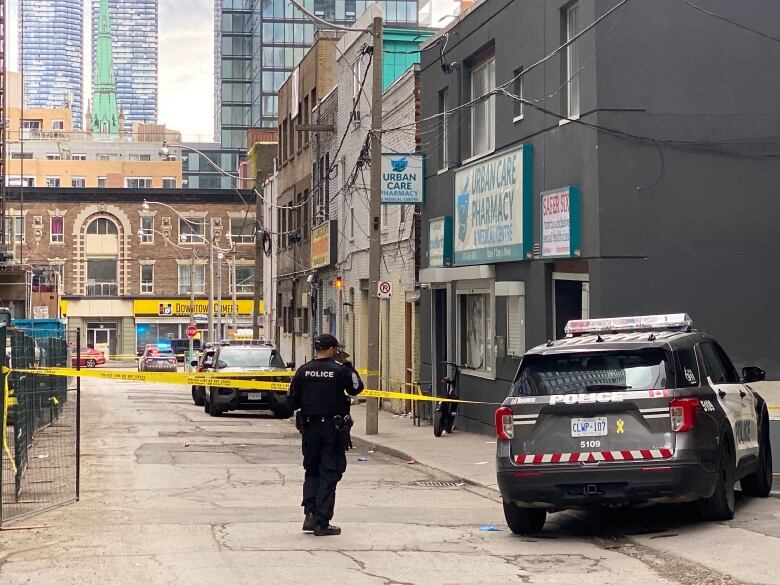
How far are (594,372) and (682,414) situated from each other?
2.79 ft

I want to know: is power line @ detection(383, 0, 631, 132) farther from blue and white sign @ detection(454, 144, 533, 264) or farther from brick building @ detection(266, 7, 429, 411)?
brick building @ detection(266, 7, 429, 411)

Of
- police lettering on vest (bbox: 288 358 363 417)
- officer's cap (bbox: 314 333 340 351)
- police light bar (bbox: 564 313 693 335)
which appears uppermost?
police light bar (bbox: 564 313 693 335)

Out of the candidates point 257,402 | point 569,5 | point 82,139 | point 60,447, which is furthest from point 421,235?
point 82,139

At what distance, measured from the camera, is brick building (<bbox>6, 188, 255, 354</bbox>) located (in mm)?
87000

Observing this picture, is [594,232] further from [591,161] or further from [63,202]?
[63,202]

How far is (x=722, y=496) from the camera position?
11.0 meters

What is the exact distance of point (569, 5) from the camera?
19141mm

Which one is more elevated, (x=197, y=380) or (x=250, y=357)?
(x=250, y=357)

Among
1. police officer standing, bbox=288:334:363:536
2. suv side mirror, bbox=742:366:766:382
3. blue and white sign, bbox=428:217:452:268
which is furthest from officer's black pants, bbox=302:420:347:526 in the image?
blue and white sign, bbox=428:217:452:268

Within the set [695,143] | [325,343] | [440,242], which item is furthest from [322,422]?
[440,242]

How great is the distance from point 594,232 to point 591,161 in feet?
3.26

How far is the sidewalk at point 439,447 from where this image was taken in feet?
56.3

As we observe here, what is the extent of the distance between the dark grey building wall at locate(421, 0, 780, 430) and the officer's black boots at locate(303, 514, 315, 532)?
7137 mm

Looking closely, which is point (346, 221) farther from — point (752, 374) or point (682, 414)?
point (682, 414)
